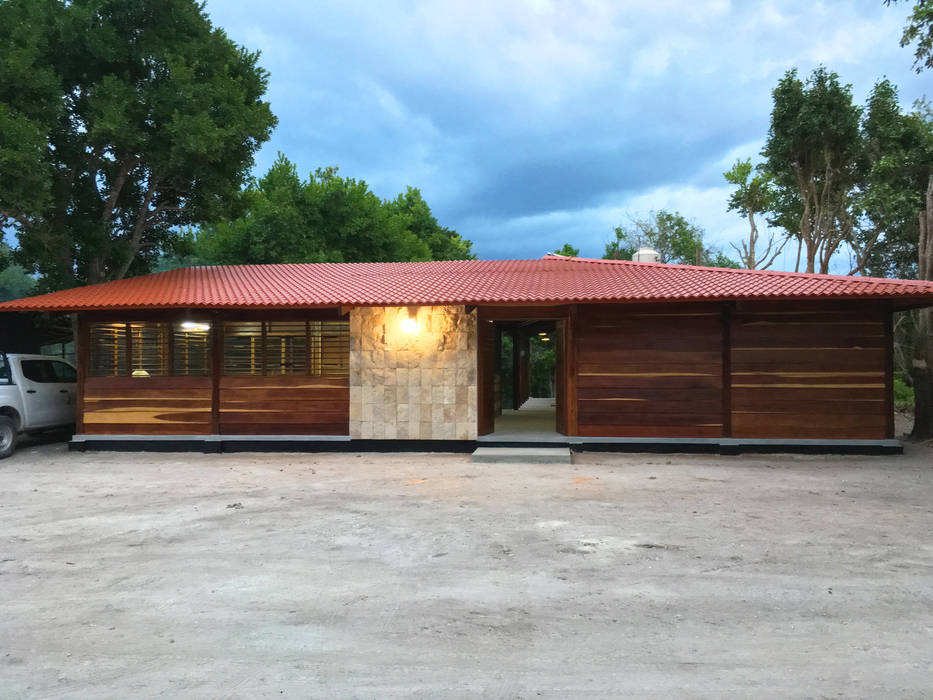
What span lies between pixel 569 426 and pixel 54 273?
45.0 ft

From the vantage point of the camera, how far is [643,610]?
12.3ft

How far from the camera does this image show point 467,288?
36.3ft

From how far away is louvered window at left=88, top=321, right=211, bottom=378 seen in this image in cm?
1141

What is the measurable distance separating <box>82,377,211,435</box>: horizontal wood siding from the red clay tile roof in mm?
1498

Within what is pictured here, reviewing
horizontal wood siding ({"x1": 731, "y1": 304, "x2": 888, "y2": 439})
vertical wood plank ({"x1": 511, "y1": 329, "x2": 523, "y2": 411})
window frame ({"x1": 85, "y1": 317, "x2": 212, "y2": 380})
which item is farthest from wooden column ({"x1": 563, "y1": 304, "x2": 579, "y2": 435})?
vertical wood plank ({"x1": 511, "y1": 329, "x2": 523, "y2": 411})

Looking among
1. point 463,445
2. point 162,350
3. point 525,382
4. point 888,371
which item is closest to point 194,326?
point 162,350

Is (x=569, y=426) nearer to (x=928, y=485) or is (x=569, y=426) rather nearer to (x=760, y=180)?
(x=928, y=485)

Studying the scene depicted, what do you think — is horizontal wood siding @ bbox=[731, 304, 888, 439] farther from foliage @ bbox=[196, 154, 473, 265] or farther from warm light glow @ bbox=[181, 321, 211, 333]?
foliage @ bbox=[196, 154, 473, 265]

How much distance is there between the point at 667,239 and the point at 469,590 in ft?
121

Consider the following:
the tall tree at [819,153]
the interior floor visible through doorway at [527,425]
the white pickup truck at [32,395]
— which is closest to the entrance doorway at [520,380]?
the interior floor visible through doorway at [527,425]

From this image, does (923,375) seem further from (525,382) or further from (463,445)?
(525,382)

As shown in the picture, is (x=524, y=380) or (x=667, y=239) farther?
(x=667, y=239)

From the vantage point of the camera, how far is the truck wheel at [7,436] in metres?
10.5

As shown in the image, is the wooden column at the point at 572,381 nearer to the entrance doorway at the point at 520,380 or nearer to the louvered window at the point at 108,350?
the entrance doorway at the point at 520,380
